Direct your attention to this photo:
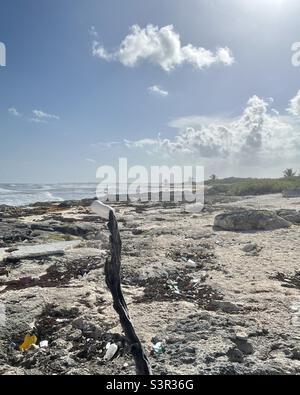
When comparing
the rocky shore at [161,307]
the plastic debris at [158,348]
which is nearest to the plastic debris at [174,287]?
the rocky shore at [161,307]

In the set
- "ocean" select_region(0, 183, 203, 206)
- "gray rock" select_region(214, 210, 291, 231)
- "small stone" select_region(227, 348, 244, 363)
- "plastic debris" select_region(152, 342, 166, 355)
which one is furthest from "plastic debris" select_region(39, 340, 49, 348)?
"ocean" select_region(0, 183, 203, 206)

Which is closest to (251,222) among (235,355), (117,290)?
(235,355)

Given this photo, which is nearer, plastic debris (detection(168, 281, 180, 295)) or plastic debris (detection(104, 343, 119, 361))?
plastic debris (detection(104, 343, 119, 361))

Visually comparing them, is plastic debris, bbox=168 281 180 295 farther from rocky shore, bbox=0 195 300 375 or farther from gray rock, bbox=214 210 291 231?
gray rock, bbox=214 210 291 231

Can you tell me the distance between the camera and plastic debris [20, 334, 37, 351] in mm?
5340

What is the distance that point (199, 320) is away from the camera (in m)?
5.74

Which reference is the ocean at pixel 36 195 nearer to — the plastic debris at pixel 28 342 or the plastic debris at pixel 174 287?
the plastic debris at pixel 174 287

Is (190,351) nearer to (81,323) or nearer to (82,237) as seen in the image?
(81,323)

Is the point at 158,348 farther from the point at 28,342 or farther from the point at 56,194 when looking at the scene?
the point at 56,194

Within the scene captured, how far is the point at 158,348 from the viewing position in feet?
16.6

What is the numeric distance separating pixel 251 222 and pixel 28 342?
Result: 37.4ft

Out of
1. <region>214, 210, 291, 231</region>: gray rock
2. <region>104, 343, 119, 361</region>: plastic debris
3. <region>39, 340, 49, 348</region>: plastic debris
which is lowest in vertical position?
<region>39, 340, 49, 348</region>: plastic debris

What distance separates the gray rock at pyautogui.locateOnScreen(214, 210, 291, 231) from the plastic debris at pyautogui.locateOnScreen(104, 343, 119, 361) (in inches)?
425

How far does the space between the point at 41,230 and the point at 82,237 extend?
197 cm
